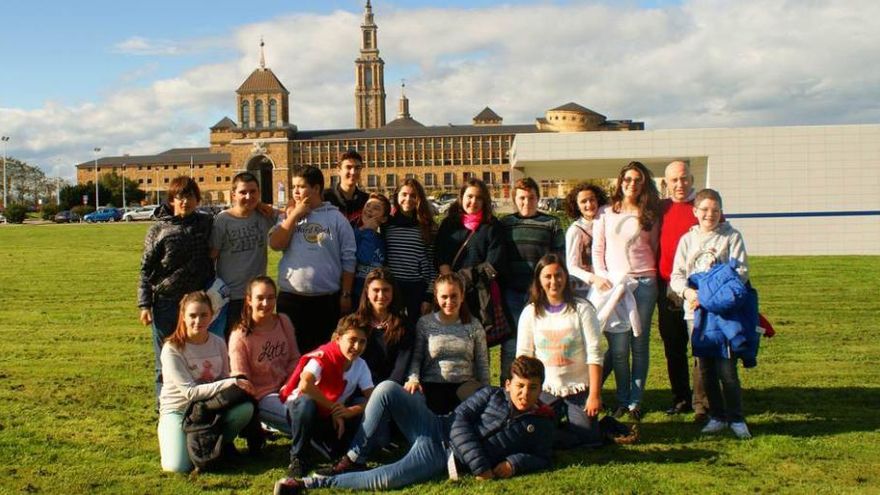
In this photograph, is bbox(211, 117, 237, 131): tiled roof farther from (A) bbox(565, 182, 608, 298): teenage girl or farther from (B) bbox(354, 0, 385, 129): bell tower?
(A) bbox(565, 182, 608, 298): teenage girl

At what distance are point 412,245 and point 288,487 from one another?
207cm

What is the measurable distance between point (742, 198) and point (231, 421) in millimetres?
20440

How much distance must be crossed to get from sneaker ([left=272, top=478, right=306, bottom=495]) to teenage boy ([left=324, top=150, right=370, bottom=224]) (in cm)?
220

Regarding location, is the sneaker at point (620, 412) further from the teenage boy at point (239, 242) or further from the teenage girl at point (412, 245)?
the teenage boy at point (239, 242)

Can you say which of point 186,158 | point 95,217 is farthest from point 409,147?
point 95,217

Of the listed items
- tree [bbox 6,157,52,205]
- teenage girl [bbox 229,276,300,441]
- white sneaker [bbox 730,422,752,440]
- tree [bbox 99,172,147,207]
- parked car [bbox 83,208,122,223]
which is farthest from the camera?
tree [bbox 6,157,52,205]

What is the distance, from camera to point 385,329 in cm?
535

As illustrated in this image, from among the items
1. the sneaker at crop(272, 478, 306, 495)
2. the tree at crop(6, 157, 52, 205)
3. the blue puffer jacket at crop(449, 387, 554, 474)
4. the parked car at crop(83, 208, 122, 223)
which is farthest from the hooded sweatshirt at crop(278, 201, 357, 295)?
the tree at crop(6, 157, 52, 205)

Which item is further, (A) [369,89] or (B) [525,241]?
(A) [369,89]

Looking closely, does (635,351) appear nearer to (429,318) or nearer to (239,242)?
(429,318)

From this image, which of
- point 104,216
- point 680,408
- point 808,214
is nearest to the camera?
point 680,408

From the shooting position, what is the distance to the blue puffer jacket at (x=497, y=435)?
15.3 feet

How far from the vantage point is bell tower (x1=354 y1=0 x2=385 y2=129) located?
5138 inches

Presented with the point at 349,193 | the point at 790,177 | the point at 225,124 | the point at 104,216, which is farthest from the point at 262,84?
the point at 349,193
